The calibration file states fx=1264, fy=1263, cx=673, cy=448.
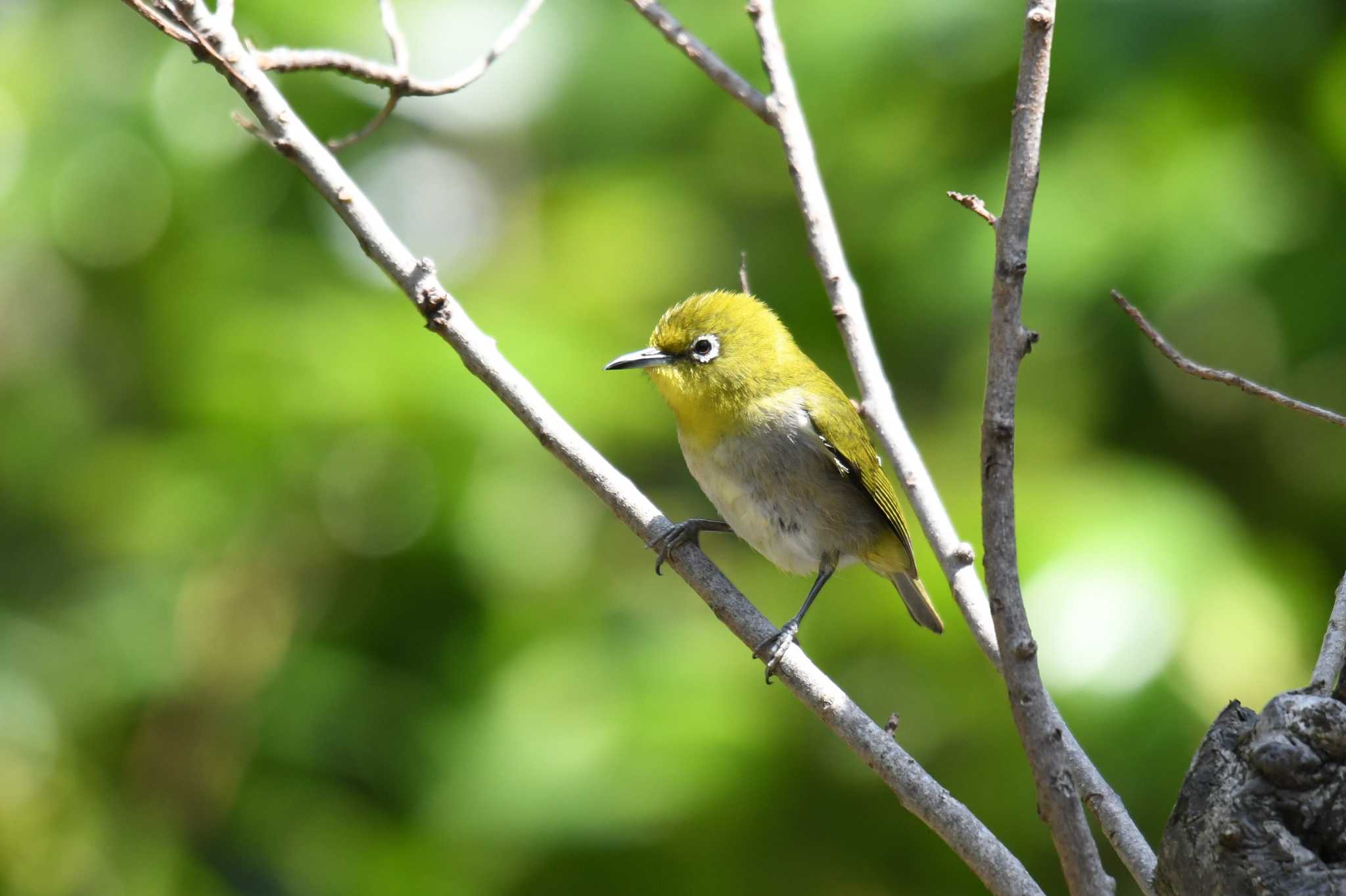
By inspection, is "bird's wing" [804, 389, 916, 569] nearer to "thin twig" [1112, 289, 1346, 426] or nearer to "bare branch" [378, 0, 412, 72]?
"bare branch" [378, 0, 412, 72]

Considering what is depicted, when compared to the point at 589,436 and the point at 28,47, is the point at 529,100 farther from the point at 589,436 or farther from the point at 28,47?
the point at 28,47

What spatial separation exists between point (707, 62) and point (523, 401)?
0.99m

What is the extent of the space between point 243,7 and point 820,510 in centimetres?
360

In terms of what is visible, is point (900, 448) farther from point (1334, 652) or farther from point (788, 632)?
point (1334, 652)

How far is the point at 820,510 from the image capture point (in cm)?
373

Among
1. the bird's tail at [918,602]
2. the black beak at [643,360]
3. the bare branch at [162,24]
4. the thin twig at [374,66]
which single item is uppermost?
the black beak at [643,360]

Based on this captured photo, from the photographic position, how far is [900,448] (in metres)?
2.37

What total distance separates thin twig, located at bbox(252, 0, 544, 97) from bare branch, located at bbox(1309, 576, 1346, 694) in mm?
1775

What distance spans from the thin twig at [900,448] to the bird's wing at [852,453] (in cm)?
123

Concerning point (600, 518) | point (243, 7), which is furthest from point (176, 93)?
point (600, 518)

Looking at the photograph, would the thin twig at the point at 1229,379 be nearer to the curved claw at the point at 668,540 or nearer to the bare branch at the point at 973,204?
the bare branch at the point at 973,204

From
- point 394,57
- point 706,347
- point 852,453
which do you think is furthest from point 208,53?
point 852,453

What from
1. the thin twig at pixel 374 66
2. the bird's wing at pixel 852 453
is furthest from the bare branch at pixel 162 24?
the bird's wing at pixel 852 453

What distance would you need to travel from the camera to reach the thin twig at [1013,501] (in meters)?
1.53
